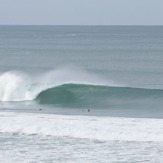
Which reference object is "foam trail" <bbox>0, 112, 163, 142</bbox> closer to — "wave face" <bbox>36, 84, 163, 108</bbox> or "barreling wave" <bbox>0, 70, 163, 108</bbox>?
"barreling wave" <bbox>0, 70, 163, 108</bbox>

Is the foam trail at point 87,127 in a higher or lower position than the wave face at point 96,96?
higher

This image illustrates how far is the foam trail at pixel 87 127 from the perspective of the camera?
16.4 metres

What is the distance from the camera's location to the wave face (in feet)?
87.5

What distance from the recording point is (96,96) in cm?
2825

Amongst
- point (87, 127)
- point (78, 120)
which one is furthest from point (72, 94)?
point (87, 127)

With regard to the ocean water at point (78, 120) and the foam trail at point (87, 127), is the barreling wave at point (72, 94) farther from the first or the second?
the foam trail at point (87, 127)

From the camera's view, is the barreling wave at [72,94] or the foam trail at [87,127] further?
the barreling wave at [72,94]

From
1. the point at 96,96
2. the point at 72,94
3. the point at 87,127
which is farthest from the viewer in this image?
the point at 72,94

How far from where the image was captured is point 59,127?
17609 mm

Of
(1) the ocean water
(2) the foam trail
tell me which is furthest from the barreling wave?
(2) the foam trail

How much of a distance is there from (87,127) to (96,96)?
10718mm

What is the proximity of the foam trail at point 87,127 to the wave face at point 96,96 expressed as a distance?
6.90 metres

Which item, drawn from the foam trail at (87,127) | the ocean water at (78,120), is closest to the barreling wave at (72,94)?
the ocean water at (78,120)

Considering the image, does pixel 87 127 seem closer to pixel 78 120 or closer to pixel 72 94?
pixel 78 120
